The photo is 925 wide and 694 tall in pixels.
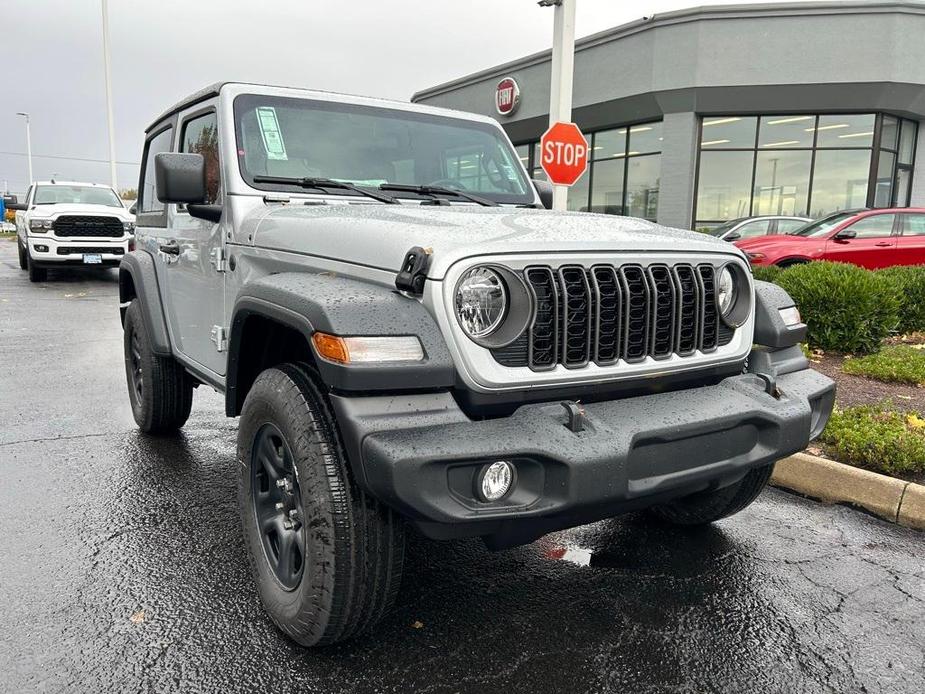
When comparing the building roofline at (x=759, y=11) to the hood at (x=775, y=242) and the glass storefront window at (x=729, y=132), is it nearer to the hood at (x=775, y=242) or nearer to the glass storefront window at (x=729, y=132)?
the glass storefront window at (x=729, y=132)

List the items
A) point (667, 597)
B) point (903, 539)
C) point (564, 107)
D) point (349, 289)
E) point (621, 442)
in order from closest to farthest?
point (621, 442), point (349, 289), point (667, 597), point (903, 539), point (564, 107)

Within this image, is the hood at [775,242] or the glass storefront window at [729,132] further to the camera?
the glass storefront window at [729,132]

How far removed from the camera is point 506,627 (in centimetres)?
274

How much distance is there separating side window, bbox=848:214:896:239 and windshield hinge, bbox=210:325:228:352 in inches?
423

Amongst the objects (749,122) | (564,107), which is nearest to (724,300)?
(564,107)

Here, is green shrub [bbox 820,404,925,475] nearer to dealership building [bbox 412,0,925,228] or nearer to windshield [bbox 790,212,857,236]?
windshield [bbox 790,212,857,236]

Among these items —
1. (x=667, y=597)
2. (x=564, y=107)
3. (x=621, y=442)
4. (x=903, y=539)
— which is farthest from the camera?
(x=564, y=107)

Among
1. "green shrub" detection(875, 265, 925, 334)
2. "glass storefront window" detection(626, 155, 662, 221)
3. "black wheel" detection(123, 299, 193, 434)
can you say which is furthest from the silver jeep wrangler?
"glass storefront window" detection(626, 155, 662, 221)

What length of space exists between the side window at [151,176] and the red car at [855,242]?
865 centimetres

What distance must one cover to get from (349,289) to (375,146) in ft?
5.20

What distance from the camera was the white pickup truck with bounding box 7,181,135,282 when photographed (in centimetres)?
1512

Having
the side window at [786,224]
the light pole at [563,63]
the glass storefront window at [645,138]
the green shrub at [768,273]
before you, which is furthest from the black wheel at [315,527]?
the glass storefront window at [645,138]

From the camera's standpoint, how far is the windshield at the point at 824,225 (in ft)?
37.6

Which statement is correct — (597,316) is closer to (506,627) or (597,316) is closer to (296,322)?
Answer: (296,322)
